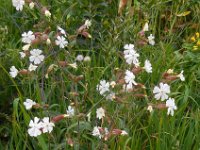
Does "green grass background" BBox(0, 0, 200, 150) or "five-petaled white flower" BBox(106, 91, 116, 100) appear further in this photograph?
"green grass background" BBox(0, 0, 200, 150)

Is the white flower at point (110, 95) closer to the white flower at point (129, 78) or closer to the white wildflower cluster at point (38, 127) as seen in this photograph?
the white flower at point (129, 78)

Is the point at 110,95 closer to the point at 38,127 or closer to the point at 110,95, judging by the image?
the point at 110,95

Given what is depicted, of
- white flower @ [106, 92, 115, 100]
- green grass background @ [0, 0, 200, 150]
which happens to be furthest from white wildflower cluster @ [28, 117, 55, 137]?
white flower @ [106, 92, 115, 100]

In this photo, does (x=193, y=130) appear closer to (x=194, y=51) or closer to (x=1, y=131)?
(x=194, y=51)

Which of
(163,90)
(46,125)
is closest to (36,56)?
(46,125)

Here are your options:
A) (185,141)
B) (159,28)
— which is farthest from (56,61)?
(159,28)

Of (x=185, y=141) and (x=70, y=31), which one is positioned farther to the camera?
(x=70, y=31)

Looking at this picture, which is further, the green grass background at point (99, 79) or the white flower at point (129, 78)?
the green grass background at point (99, 79)

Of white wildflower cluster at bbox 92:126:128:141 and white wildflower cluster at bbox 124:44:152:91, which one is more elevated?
white wildflower cluster at bbox 124:44:152:91

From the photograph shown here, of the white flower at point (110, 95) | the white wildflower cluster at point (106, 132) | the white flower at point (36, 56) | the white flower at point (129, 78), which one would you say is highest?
the white flower at point (36, 56)

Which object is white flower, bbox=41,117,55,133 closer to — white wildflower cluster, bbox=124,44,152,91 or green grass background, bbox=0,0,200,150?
green grass background, bbox=0,0,200,150

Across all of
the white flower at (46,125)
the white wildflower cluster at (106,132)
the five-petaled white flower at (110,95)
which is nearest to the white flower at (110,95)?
the five-petaled white flower at (110,95)
